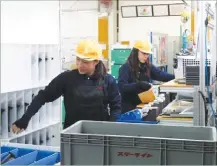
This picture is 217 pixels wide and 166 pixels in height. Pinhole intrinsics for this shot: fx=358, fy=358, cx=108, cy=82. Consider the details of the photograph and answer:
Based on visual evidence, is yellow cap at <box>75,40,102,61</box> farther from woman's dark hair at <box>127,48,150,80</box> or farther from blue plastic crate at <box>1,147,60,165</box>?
woman's dark hair at <box>127,48,150,80</box>

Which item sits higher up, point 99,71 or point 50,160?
point 99,71

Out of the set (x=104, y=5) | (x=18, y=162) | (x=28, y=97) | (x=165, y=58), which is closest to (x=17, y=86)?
(x=28, y=97)

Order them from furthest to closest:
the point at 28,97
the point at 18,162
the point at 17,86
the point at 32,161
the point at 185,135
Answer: the point at 28,97 < the point at 17,86 < the point at 32,161 < the point at 18,162 < the point at 185,135

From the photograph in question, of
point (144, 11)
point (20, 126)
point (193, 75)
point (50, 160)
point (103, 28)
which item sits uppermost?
point (144, 11)

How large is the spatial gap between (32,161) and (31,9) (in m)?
3.33

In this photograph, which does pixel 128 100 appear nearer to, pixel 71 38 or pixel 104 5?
pixel 71 38

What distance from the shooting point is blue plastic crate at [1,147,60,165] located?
2.03 m

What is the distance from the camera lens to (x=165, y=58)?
24.6 feet

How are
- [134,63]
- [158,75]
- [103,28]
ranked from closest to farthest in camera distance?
1. [134,63]
2. [158,75]
3. [103,28]

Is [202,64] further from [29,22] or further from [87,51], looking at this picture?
[29,22]

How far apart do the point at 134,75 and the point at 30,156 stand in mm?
1969

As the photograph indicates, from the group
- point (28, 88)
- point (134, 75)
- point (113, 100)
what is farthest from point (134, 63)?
point (28, 88)

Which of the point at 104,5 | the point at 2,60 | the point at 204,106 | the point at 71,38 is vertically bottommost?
the point at 204,106

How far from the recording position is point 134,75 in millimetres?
3883
